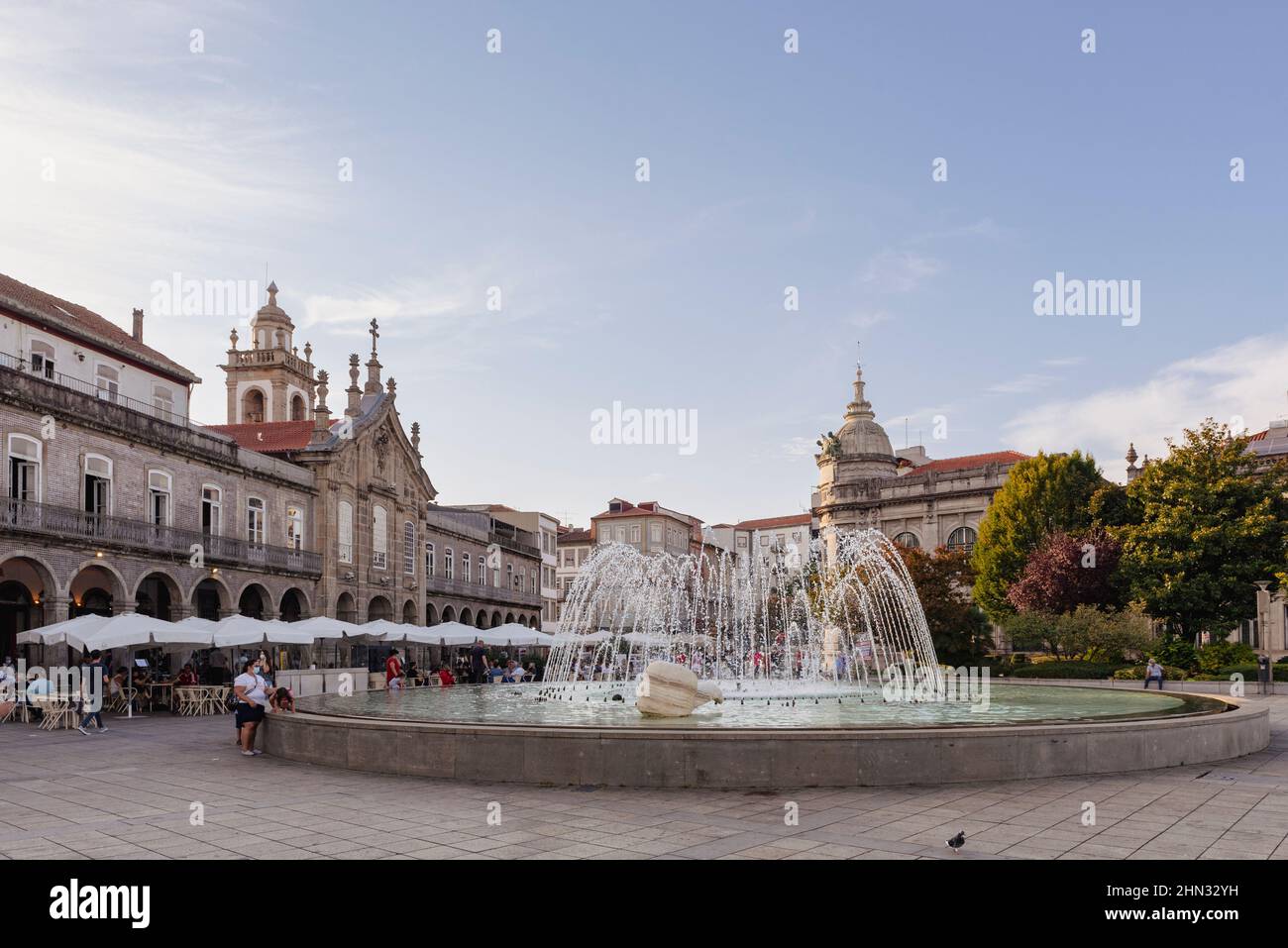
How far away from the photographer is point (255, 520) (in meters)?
38.7

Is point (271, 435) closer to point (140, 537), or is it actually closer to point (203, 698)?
point (140, 537)

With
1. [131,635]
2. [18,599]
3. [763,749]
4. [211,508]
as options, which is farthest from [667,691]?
[211,508]

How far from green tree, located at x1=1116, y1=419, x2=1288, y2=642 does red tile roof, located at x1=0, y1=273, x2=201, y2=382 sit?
38.8m

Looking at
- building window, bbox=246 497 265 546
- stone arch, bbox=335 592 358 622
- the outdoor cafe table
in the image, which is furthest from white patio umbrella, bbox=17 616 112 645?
stone arch, bbox=335 592 358 622

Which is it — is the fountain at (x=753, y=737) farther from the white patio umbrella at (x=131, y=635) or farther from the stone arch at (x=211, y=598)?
the stone arch at (x=211, y=598)

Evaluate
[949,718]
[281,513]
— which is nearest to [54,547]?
[281,513]

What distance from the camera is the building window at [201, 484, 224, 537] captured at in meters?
35.3

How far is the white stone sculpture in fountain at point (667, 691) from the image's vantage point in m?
15.2

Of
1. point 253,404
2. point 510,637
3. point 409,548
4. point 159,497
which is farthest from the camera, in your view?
point 253,404

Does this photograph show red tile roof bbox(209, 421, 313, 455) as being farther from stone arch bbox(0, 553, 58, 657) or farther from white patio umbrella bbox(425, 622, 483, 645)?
stone arch bbox(0, 553, 58, 657)

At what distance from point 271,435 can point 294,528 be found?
A: 7.12 metres
